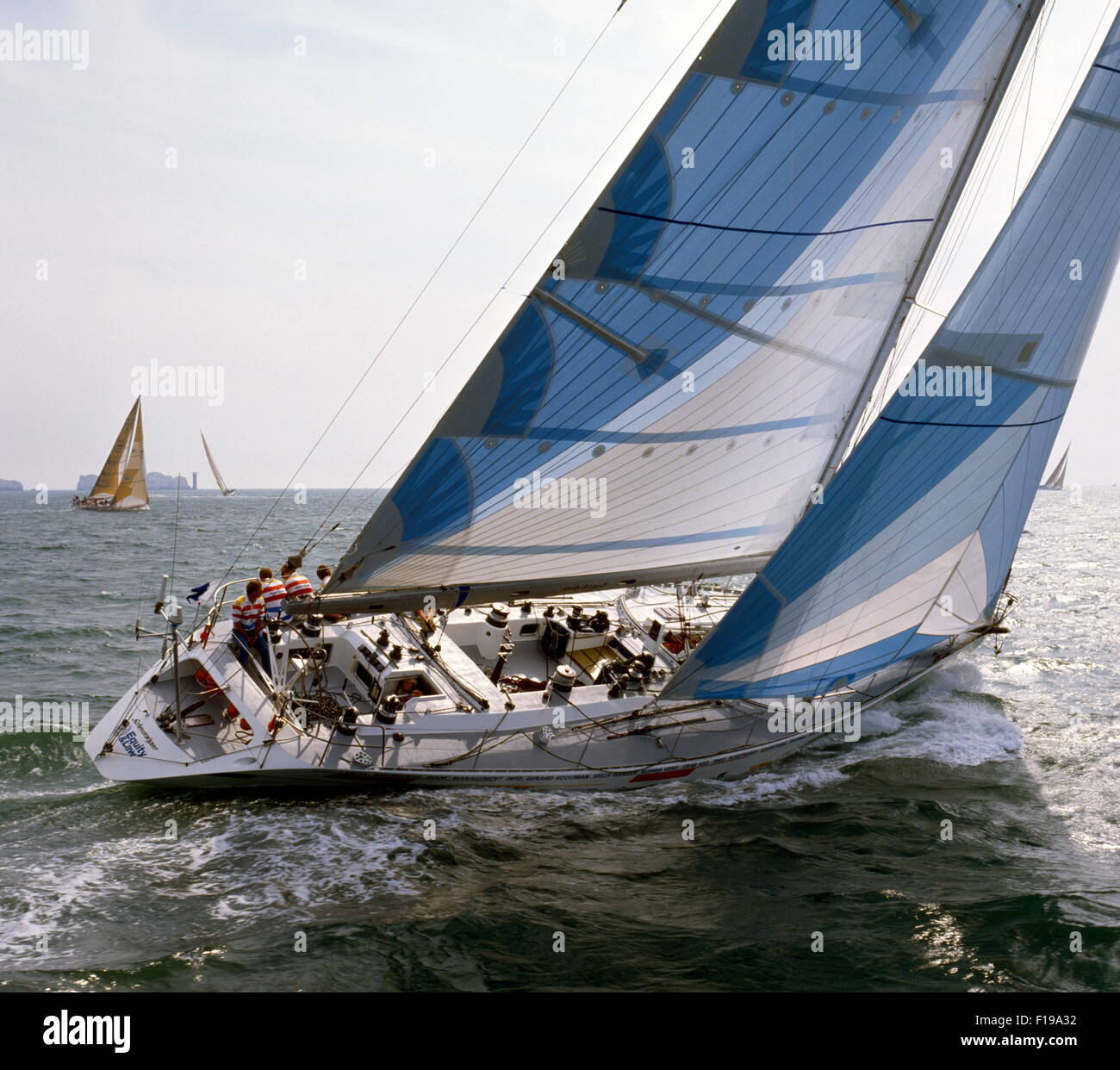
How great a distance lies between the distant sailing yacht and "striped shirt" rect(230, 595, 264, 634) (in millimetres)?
48936

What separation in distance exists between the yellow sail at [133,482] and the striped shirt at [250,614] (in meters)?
50.4

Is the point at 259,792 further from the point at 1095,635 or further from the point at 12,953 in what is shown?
the point at 1095,635

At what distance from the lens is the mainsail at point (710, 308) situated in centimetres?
873

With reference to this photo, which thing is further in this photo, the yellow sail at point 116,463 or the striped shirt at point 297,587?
the yellow sail at point 116,463

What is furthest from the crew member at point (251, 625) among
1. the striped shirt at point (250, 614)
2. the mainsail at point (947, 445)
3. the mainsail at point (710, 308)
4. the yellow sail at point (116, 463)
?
the yellow sail at point (116, 463)

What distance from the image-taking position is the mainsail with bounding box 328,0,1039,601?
8727 mm

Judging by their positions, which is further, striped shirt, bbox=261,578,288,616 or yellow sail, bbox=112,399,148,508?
yellow sail, bbox=112,399,148,508

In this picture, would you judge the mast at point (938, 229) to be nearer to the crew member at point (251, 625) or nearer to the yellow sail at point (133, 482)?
the crew member at point (251, 625)

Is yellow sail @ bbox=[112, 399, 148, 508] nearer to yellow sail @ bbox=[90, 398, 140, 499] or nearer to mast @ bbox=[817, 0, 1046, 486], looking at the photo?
yellow sail @ bbox=[90, 398, 140, 499]

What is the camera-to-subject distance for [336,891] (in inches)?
302

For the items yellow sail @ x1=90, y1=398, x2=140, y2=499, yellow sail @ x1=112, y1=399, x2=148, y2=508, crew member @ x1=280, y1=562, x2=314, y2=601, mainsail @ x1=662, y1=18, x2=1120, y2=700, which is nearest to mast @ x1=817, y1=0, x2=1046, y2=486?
mainsail @ x1=662, y1=18, x2=1120, y2=700
